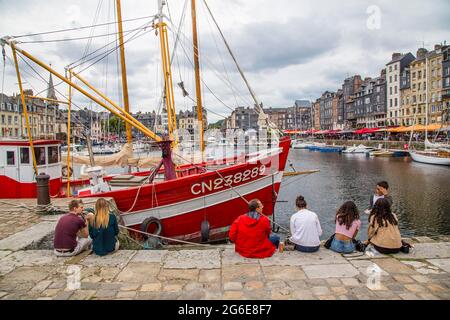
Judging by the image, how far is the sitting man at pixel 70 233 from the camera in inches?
257

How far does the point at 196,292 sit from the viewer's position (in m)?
5.14

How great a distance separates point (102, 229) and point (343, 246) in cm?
477

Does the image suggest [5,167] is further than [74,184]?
No

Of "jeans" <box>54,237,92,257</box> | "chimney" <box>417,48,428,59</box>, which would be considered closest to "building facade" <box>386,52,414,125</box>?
"chimney" <box>417,48,428,59</box>

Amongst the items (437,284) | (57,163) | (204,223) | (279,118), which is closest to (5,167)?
(57,163)

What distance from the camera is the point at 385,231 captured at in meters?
6.75

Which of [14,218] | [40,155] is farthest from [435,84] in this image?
[14,218]

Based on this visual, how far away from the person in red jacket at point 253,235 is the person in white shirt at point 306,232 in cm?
62

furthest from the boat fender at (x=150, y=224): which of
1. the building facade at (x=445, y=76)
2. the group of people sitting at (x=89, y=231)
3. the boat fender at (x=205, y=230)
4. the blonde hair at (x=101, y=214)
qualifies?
the building facade at (x=445, y=76)

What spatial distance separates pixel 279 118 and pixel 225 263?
184306 millimetres

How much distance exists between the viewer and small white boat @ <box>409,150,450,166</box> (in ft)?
143

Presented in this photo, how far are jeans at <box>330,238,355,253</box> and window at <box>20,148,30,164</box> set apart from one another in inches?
458

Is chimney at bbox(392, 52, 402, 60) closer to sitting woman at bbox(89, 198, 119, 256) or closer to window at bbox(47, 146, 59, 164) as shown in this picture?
window at bbox(47, 146, 59, 164)
